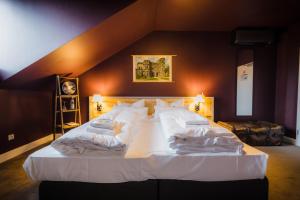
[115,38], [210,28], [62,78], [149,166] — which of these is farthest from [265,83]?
[62,78]

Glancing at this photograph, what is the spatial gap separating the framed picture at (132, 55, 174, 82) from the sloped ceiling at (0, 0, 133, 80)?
1985mm

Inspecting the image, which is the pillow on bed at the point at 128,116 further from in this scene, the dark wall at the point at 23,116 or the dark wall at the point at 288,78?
the dark wall at the point at 288,78

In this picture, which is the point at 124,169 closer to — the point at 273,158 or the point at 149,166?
the point at 149,166

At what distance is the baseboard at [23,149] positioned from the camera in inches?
123

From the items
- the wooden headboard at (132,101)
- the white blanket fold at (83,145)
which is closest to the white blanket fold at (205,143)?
the white blanket fold at (83,145)

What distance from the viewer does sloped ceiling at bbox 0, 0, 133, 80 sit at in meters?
2.76

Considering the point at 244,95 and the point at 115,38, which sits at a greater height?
the point at 115,38

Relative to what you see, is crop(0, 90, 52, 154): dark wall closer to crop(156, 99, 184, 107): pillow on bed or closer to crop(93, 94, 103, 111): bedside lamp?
crop(93, 94, 103, 111): bedside lamp

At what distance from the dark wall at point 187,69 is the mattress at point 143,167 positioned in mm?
2986

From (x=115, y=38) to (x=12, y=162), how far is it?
264 cm

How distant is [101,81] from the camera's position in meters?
4.70

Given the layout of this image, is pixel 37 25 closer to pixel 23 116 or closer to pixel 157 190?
pixel 23 116

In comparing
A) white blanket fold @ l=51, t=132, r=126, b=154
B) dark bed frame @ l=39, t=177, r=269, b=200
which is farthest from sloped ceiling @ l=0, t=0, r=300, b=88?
dark bed frame @ l=39, t=177, r=269, b=200

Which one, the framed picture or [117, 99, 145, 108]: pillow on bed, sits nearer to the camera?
[117, 99, 145, 108]: pillow on bed
